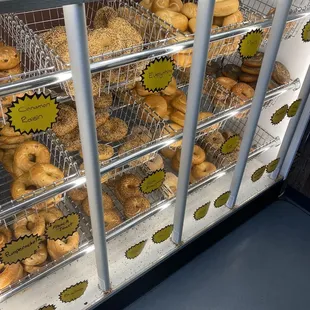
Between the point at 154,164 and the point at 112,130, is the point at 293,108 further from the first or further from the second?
the point at 112,130

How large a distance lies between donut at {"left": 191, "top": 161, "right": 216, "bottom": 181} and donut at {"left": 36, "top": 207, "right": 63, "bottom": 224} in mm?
740

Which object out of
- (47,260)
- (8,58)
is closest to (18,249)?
(47,260)

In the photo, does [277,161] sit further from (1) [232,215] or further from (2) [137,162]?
(2) [137,162]

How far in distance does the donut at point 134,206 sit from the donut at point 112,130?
29cm

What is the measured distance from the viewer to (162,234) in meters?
1.66

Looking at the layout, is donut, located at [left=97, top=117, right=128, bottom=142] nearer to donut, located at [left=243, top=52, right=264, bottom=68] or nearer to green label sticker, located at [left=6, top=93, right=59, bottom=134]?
green label sticker, located at [left=6, top=93, right=59, bottom=134]

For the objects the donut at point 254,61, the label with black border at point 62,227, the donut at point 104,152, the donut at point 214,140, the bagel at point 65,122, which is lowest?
the donut at point 214,140

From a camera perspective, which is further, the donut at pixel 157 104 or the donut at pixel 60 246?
the donut at pixel 157 104

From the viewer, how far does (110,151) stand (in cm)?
148

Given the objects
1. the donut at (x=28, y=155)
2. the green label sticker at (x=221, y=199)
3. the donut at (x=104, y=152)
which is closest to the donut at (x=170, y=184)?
the green label sticker at (x=221, y=199)

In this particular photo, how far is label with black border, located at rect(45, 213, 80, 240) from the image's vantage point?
1.21 metres

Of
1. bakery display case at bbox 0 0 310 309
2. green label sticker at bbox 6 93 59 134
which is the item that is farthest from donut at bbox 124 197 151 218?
green label sticker at bbox 6 93 59 134

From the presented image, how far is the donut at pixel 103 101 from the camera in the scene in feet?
4.95

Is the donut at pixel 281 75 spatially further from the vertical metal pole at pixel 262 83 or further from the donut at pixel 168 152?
the donut at pixel 168 152
